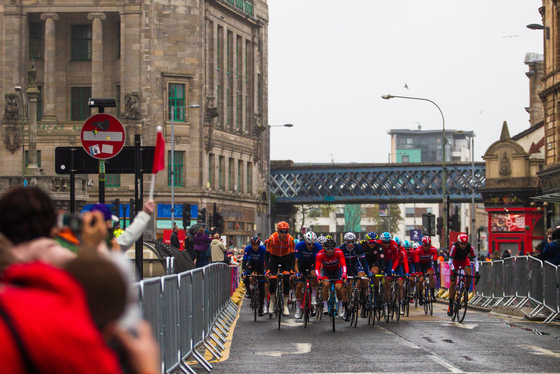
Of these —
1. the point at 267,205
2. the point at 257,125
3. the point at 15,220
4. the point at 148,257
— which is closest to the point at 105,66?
the point at 257,125

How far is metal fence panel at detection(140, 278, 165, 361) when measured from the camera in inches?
349

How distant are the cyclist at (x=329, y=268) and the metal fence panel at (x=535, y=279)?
5.22m

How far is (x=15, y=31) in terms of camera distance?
64688mm

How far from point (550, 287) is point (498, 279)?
19.1 feet

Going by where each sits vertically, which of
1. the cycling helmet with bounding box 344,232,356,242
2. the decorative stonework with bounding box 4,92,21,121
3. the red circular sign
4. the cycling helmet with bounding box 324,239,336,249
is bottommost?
the cycling helmet with bounding box 324,239,336,249

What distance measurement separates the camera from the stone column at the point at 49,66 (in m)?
64.4

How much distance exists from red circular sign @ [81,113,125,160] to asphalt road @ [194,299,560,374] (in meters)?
3.02

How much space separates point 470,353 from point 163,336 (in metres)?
5.54

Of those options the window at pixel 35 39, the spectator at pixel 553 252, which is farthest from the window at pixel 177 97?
the spectator at pixel 553 252

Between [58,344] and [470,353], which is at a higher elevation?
[58,344]

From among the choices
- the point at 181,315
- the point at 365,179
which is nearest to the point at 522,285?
the point at 181,315

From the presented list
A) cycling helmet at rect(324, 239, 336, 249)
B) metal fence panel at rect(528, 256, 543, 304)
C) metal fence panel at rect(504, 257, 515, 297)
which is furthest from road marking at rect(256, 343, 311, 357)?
metal fence panel at rect(504, 257, 515, 297)

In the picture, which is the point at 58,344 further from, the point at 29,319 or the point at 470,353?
the point at 470,353

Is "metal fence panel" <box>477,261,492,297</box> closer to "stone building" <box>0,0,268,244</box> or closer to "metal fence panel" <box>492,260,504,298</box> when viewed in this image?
"metal fence panel" <box>492,260,504,298</box>
